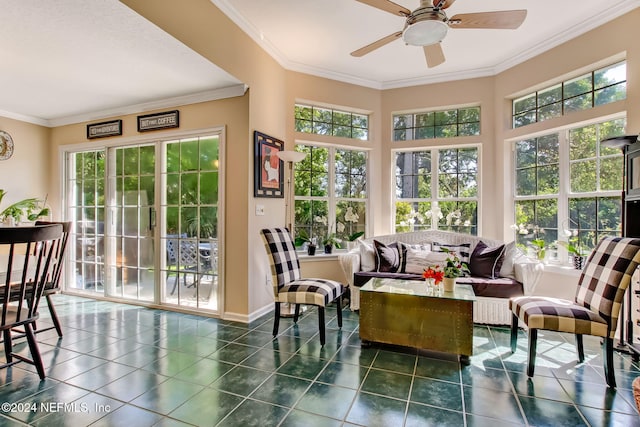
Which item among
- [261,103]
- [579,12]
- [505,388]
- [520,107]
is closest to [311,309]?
[505,388]

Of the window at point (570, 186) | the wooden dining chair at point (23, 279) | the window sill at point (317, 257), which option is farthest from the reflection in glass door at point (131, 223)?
the window at point (570, 186)

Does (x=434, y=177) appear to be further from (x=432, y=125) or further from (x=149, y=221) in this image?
(x=149, y=221)

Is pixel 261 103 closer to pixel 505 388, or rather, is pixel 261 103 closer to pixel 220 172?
pixel 220 172

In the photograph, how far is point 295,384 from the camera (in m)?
2.12

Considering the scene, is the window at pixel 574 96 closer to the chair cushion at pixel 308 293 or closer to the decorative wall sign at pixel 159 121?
the chair cushion at pixel 308 293

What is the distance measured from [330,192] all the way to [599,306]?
311 cm

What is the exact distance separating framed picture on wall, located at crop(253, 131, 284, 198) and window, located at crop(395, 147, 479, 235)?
1.86 metres

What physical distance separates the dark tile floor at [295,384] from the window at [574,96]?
247cm

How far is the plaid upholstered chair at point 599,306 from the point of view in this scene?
6.81 feet

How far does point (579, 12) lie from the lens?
10.2 feet

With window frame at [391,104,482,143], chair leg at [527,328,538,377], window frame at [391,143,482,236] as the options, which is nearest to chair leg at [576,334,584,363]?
chair leg at [527,328,538,377]

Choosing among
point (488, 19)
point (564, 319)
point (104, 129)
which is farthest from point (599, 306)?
point (104, 129)

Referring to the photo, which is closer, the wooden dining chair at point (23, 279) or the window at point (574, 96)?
the wooden dining chair at point (23, 279)

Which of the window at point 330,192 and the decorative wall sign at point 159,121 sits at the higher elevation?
the decorative wall sign at point 159,121
